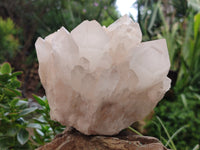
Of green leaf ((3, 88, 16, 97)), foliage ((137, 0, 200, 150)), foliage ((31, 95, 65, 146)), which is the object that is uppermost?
green leaf ((3, 88, 16, 97))

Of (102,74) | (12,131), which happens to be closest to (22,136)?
(12,131)

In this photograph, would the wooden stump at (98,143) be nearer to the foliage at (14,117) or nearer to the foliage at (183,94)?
the foliage at (14,117)

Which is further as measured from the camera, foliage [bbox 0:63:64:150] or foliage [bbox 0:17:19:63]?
foliage [bbox 0:17:19:63]

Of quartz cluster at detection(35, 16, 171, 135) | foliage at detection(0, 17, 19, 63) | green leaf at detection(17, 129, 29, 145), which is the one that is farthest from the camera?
foliage at detection(0, 17, 19, 63)

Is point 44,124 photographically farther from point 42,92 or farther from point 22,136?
point 42,92

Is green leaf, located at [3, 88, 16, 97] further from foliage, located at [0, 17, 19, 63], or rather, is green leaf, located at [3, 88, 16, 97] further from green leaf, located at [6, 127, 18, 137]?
foliage, located at [0, 17, 19, 63]

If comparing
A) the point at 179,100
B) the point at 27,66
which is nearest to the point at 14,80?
the point at 179,100

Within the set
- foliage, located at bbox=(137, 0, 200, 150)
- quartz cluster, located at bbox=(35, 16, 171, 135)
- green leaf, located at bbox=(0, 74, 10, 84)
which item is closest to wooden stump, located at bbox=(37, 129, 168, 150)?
quartz cluster, located at bbox=(35, 16, 171, 135)

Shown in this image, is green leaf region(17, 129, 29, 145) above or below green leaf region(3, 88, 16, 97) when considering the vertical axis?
below
